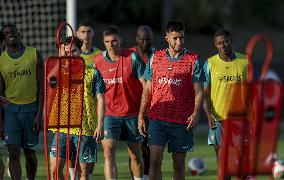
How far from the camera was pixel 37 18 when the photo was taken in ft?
77.9

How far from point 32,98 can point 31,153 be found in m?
0.70

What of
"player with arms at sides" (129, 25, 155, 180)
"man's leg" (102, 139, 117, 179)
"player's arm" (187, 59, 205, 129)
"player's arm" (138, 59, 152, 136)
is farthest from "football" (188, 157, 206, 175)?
"player's arm" (187, 59, 205, 129)

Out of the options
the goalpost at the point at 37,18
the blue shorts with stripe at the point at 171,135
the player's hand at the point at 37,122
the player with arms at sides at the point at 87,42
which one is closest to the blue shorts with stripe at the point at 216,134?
the blue shorts with stripe at the point at 171,135

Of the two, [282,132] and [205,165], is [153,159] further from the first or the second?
[282,132]

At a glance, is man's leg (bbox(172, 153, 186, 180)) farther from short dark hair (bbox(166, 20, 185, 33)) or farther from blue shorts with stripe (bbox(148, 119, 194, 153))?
short dark hair (bbox(166, 20, 185, 33))

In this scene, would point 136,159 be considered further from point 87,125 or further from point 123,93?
point 87,125

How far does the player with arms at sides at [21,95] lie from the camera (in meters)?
14.0

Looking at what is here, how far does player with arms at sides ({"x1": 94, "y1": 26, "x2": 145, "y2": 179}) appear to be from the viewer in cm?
1452

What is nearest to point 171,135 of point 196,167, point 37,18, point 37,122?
point 37,122

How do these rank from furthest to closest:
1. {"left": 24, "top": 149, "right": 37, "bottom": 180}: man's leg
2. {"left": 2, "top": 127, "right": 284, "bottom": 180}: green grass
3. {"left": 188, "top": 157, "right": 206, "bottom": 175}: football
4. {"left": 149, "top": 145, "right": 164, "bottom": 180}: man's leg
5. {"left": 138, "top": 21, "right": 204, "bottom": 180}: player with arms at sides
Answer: {"left": 188, "top": 157, "right": 206, "bottom": 175}: football → {"left": 2, "top": 127, "right": 284, "bottom": 180}: green grass → {"left": 24, "top": 149, "right": 37, "bottom": 180}: man's leg → {"left": 138, "top": 21, "right": 204, "bottom": 180}: player with arms at sides → {"left": 149, "top": 145, "right": 164, "bottom": 180}: man's leg

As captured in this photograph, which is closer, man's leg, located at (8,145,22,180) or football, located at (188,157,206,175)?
man's leg, located at (8,145,22,180)

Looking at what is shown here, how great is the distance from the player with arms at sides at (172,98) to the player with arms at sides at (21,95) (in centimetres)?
165

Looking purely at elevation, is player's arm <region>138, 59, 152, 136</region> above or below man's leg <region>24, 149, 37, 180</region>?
above

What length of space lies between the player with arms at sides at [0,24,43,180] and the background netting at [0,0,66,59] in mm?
9058
